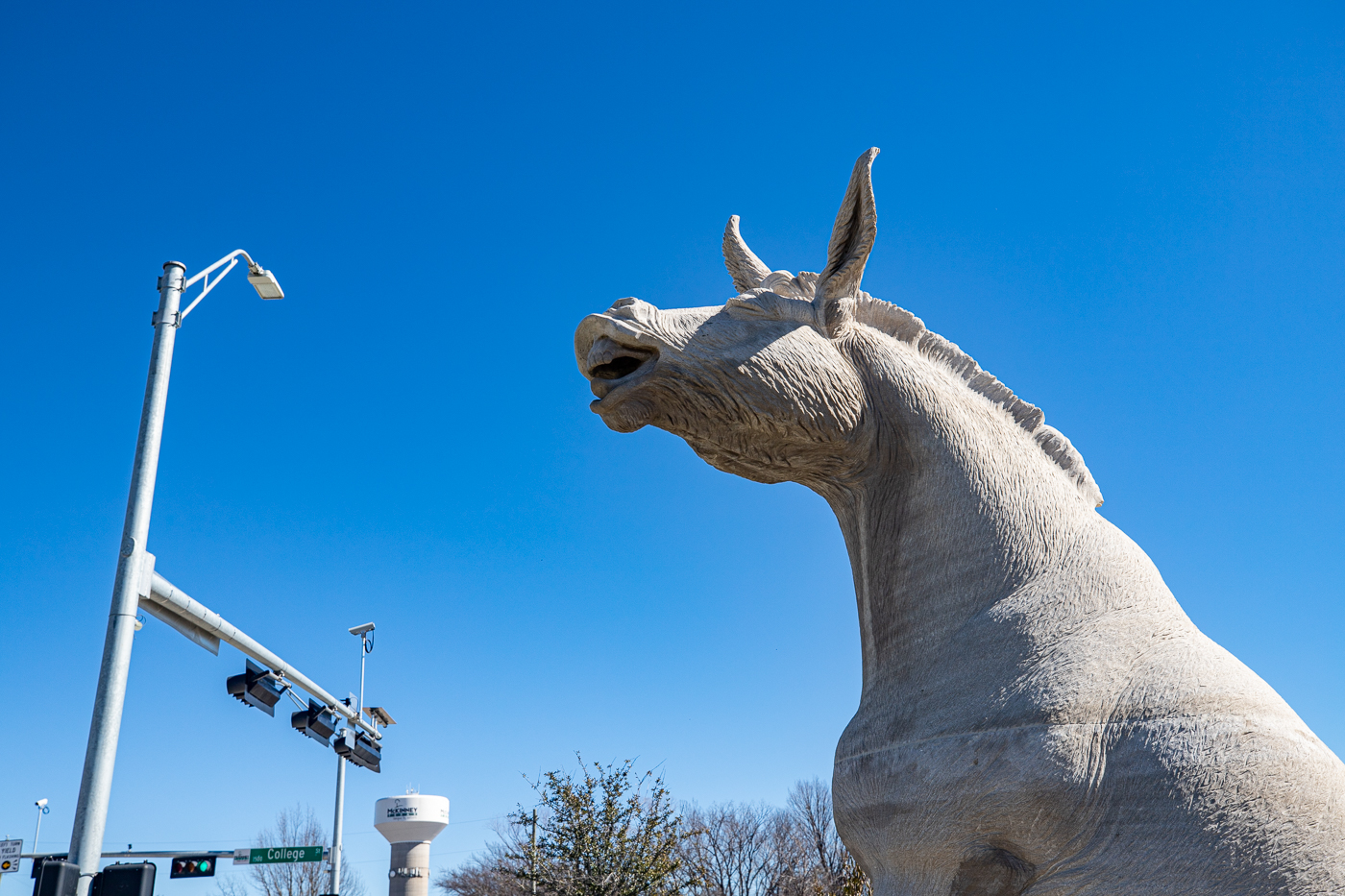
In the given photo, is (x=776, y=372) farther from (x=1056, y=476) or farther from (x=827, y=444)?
(x=1056, y=476)

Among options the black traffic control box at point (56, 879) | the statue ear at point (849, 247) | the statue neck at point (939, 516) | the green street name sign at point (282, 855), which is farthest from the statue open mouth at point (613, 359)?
the green street name sign at point (282, 855)

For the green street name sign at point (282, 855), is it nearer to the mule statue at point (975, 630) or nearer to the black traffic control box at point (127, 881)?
the black traffic control box at point (127, 881)

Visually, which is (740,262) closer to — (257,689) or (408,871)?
(257,689)

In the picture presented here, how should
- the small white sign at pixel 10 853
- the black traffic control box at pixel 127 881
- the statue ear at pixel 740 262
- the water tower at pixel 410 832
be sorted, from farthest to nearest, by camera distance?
the water tower at pixel 410 832 → the small white sign at pixel 10 853 → the black traffic control box at pixel 127 881 → the statue ear at pixel 740 262

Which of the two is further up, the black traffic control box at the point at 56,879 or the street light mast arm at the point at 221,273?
the street light mast arm at the point at 221,273

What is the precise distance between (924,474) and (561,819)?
2057cm

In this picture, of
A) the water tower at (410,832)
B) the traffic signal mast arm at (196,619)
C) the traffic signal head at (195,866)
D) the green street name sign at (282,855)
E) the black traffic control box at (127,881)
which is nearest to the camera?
the black traffic control box at (127,881)

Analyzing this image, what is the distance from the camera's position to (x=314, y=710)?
619 inches

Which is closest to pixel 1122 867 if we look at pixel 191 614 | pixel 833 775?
pixel 833 775

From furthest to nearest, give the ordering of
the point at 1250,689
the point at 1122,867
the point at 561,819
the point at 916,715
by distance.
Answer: the point at 561,819, the point at 916,715, the point at 1250,689, the point at 1122,867

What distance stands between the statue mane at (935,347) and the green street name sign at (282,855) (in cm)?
1984

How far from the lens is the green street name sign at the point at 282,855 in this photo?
61.5 feet

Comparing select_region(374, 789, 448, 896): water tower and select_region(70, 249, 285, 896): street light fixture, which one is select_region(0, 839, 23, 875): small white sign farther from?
select_region(374, 789, 448, 896): water tower

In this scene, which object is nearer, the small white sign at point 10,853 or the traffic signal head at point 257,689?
the traffic signal head at point 257,689
